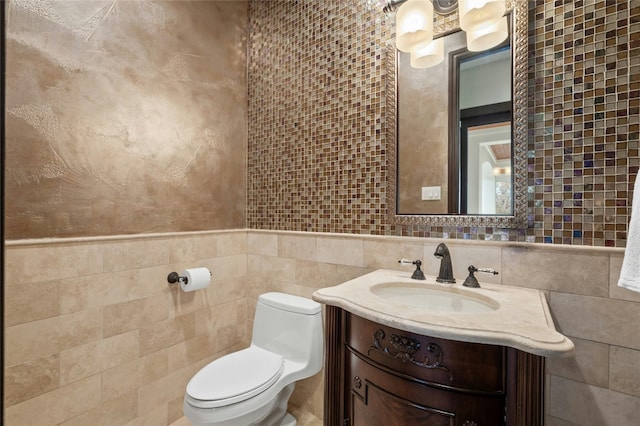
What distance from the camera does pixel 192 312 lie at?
1853mm

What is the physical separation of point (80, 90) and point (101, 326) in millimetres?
1120

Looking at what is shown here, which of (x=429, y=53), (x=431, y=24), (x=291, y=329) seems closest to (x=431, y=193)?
(x=429, y=53)

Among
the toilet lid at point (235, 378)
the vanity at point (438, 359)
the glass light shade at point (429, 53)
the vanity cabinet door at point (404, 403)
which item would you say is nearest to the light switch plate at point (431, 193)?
the vanity at point (438, 359)

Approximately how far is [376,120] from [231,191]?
1091mm

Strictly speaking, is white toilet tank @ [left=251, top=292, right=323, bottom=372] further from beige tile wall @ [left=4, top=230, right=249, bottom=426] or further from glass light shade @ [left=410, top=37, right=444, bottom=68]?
glass light shade @ [left=410, top=37, right=444, bottom=68]

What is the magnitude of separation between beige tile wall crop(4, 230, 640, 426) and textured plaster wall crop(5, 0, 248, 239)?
180 mm

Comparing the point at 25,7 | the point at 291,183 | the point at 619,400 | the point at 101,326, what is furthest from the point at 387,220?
the point at 25,7

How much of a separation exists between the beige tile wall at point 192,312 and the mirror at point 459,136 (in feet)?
0.55

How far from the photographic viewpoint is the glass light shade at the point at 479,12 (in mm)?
1209

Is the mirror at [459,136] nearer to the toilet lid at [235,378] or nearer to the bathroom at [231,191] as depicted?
the bathroom at [231,191]

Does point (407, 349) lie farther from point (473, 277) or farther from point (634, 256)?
point (634, 256)

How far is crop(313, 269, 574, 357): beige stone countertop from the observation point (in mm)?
735

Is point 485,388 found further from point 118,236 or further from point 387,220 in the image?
point 118,236

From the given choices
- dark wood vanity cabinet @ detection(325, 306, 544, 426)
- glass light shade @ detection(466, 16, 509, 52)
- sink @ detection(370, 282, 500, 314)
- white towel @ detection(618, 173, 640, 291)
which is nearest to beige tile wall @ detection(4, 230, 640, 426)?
sink @ detection(370, 282, 500, 314)
